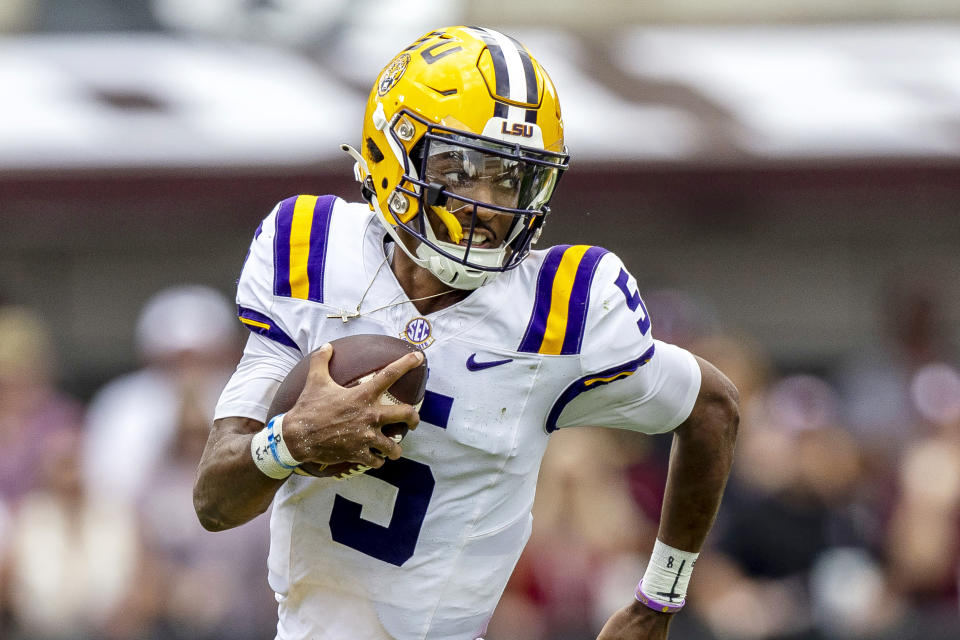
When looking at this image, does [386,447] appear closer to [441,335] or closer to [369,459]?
[369,459]

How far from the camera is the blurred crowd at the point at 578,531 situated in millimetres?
5371

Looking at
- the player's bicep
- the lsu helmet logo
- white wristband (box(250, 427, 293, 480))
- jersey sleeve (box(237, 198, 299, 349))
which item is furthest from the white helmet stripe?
white wristband (box(250, 427, 293, 480))

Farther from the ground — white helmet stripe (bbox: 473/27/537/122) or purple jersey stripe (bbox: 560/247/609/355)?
white helmet stripe (bbox: 473/27/537/122)

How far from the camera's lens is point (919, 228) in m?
8.70

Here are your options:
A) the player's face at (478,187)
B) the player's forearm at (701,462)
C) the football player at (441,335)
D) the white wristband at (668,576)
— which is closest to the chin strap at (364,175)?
the football player at (441,335)

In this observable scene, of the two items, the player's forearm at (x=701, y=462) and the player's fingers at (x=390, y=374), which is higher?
the player's fingers at (x=390, y=374)

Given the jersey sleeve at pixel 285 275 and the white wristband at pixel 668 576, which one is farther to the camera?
the white wristband at pixel 668 576

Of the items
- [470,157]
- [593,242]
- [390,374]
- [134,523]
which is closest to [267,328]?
[390,374]

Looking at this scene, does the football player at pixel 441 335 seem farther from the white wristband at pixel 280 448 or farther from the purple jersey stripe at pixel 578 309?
the white wristband at pixel 280 448

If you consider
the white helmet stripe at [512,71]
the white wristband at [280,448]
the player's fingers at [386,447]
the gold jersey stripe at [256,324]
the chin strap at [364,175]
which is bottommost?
the white wristband at [280,448]

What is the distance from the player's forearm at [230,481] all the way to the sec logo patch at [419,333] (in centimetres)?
36

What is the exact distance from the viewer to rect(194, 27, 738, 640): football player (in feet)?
9.30

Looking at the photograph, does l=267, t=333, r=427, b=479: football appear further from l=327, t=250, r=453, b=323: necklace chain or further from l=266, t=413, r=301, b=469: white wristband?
l=327, t=250, r=453, b=323: necklace chain

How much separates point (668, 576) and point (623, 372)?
0.60 metres
